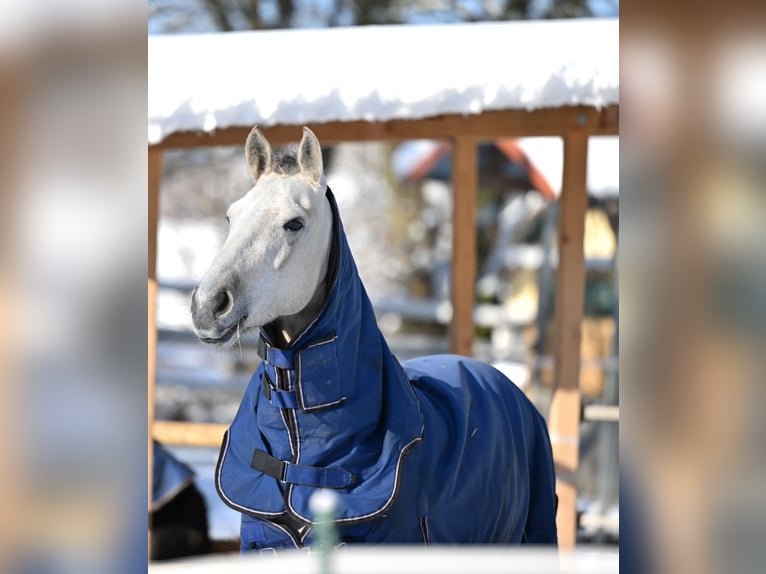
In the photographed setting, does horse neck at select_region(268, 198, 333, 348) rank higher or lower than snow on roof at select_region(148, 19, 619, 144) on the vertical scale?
lower

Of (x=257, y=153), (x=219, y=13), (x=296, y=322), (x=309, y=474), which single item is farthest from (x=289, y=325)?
(x=219, y=13)

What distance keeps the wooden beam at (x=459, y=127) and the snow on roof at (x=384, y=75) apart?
225mm

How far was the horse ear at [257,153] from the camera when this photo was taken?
251cm

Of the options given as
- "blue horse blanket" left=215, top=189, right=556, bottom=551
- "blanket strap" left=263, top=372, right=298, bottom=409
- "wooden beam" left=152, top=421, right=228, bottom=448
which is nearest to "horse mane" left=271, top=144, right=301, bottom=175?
"blue horse blanket" left=215, top=189, right=556, bottom=551

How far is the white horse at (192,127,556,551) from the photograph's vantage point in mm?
2277

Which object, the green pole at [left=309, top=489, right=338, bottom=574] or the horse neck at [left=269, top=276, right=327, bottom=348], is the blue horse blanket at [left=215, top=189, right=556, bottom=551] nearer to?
the horse neck at [left=269, top=276, right=327, bottom=348]

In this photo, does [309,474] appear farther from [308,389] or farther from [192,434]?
[192,434]

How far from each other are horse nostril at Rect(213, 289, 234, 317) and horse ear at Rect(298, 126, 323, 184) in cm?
44

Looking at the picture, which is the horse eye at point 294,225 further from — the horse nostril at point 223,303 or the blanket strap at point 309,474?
the blanket strap at point 309,474

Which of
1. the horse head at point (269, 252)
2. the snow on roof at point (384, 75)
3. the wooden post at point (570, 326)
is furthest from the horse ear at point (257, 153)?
the wooden post at point (570, 326)

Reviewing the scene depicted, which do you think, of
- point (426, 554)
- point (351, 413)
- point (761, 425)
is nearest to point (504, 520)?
point (351, 413)

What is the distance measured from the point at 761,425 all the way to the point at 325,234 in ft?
4.91

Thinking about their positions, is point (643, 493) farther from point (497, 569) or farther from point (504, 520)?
point (504, 520)

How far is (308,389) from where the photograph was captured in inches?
89.4
